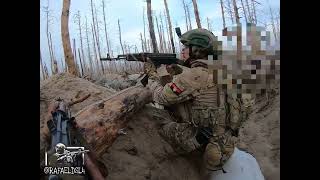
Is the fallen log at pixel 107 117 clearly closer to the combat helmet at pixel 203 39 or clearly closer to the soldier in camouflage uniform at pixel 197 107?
the soldier in camouflage uniform at pixel 197 107

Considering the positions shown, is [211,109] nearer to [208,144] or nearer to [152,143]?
[208,144]

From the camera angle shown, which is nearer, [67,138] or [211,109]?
[67,138]

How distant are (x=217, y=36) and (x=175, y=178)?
1018 millimetres

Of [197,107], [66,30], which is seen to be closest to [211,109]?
[197,107]

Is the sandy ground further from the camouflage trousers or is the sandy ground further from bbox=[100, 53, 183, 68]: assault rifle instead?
bbox=[100, 53, 183, 68]: assault rifle

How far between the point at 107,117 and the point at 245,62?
1.00 meters

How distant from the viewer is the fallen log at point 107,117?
3.30 metres

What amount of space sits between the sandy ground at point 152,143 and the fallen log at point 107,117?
73mm

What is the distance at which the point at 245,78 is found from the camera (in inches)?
133

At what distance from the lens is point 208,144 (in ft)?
11.3

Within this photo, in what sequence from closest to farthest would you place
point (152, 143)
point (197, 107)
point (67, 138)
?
point (67, 138)
point (197, 107)
point (152, 143)
